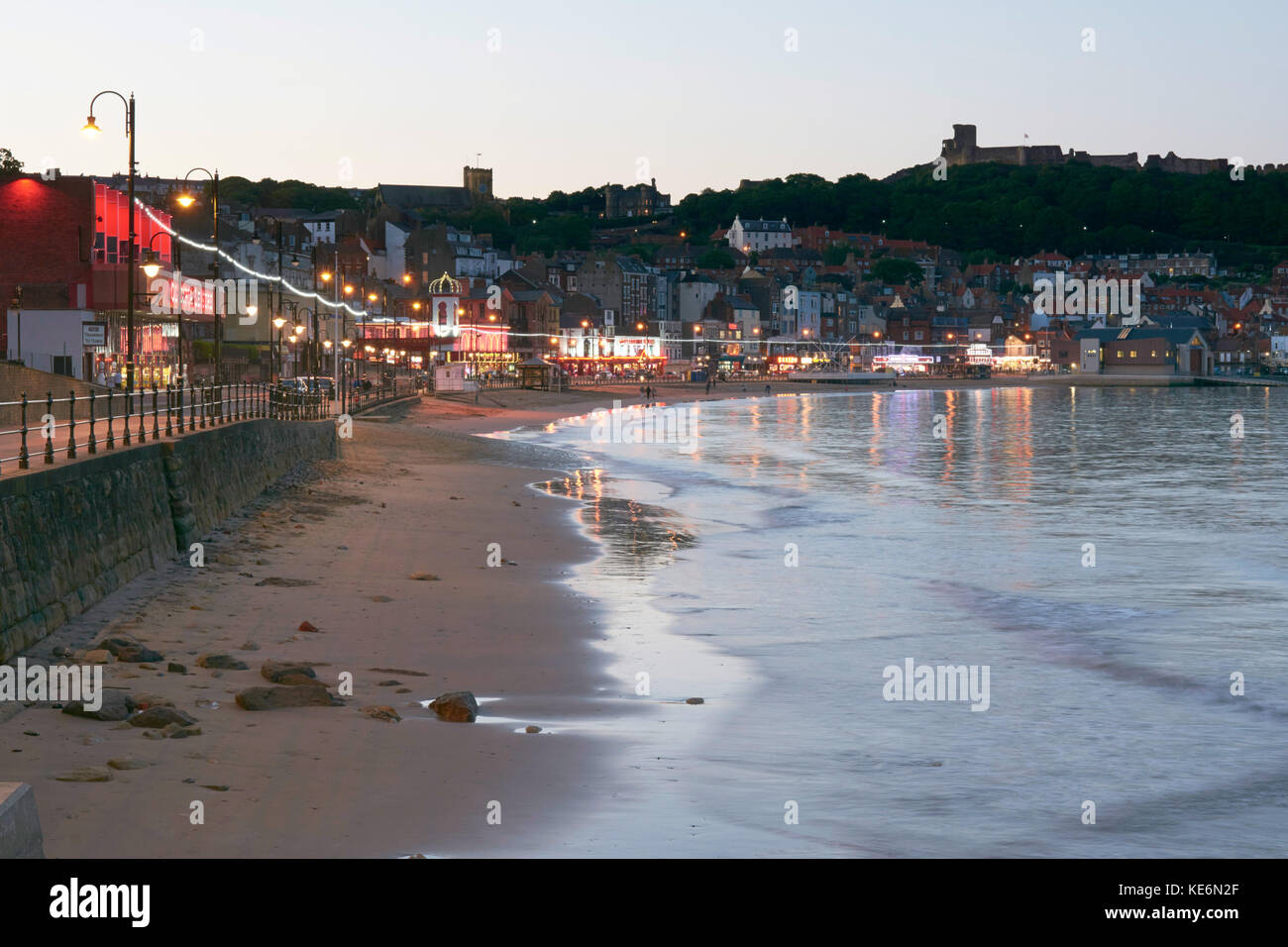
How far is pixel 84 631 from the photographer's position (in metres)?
17.6

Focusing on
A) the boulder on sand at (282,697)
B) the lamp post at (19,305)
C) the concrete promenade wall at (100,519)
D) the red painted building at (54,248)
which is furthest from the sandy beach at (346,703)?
the red painted building at (54,248)

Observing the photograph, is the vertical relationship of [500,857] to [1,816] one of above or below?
below

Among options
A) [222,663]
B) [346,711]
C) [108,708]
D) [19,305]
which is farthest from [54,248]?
[108,708]

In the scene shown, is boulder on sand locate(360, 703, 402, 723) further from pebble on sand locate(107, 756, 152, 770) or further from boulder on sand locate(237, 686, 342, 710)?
pebble on sand locate(107, 756, 152, 770)

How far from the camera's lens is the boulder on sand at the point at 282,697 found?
50.0 ft

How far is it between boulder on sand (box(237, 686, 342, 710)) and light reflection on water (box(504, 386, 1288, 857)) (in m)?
4.02

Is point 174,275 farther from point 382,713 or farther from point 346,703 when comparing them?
point 382,713

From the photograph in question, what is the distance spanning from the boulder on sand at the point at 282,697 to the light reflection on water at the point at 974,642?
402 cm

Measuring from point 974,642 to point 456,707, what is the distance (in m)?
10.1

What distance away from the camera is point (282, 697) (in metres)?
15.5

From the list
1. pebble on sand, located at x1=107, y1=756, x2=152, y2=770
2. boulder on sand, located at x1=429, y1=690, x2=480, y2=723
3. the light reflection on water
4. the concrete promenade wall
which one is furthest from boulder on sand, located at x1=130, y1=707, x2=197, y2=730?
the light reflection on water
